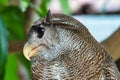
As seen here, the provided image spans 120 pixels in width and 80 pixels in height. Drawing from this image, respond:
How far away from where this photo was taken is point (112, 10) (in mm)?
2768

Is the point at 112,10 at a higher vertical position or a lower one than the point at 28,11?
higher

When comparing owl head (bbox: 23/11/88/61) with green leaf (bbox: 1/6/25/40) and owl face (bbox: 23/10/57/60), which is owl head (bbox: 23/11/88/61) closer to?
owl face (bbox: 23/10/57/60)

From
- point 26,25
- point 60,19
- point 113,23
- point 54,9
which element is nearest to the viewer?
point 60,19

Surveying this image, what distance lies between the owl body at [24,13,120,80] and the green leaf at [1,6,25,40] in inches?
15.7

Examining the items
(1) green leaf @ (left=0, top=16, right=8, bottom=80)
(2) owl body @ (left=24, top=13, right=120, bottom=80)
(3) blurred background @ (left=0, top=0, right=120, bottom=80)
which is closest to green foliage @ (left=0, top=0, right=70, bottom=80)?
(3) blurred background @ (left=0, top=0, right=120, bottom=80)

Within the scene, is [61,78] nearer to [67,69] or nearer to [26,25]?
[67,69]

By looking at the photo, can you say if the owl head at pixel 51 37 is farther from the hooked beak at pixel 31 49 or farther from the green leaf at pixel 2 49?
the green leaf at pixel 2 49

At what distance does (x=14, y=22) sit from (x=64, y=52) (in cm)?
46

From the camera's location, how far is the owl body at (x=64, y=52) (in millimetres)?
575

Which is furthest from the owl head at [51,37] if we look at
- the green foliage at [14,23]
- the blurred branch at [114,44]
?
the green foliage at [14,23]

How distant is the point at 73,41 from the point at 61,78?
0.21 feet

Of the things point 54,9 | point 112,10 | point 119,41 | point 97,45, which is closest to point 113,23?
point 112,10

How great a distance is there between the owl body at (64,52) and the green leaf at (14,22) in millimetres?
398

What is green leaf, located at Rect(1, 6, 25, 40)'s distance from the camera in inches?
39.9
